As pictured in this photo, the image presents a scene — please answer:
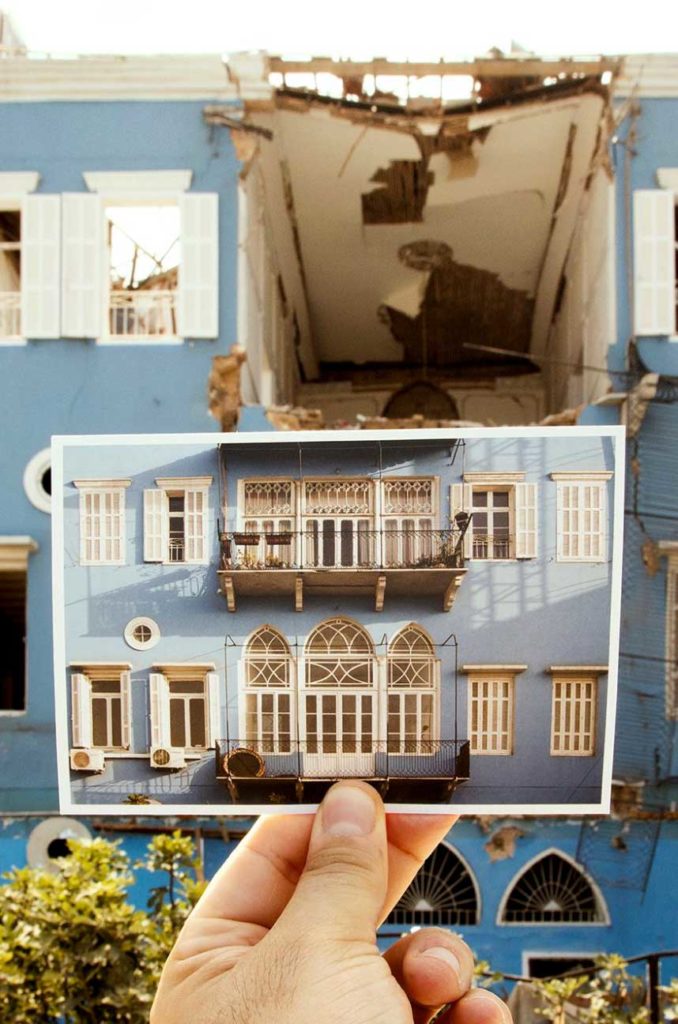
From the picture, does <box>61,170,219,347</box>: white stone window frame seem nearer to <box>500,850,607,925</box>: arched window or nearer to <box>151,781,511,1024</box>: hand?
<box>500,850,607,925</box>: arched window

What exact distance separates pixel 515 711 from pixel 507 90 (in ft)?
27.6

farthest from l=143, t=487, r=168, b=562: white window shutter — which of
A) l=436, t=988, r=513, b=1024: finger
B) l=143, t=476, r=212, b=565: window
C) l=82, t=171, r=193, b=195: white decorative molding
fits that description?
l=82, t=171, r=193, b=195: white decorative molding

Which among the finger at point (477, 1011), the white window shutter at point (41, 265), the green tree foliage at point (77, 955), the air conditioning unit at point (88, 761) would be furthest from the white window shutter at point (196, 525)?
the white window shutter at point (41, 265)

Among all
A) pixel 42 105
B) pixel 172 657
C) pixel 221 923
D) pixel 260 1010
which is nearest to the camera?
pixel 260 1010

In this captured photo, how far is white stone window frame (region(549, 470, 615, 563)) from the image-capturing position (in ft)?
9.89

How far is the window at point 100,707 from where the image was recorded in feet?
10.1

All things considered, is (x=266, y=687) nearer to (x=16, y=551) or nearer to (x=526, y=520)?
(x=526, y=520)

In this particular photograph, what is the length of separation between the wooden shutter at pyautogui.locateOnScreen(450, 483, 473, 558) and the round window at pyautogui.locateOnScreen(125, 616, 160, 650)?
106 cm

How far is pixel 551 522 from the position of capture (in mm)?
3123

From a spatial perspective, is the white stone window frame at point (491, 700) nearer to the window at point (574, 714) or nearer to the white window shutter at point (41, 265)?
the window at point (574, 714)

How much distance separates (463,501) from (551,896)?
23.2ft

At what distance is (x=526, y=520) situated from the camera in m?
3.13

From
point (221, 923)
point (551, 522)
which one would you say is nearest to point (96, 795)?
point (221, 923)

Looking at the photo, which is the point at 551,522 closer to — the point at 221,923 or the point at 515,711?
the point at 515,711
